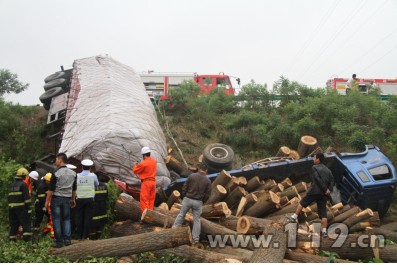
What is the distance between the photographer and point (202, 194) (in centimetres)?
768

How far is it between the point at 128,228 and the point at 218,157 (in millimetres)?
4468

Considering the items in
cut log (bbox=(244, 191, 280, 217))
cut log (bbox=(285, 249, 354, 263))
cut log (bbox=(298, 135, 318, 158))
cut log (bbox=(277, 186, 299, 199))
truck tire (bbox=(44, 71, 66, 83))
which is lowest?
cut log (bbox=(285, 249, 354, 263))

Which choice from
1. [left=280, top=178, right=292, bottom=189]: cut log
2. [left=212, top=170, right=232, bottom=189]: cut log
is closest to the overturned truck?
[left=212, top=170, right=232, bottom=189]: cut log

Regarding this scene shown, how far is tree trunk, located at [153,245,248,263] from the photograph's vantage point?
649 centimetres

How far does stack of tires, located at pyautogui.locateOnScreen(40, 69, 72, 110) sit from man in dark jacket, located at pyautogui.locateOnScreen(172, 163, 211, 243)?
32.3 ft

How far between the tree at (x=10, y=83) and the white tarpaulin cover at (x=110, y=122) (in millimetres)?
16909

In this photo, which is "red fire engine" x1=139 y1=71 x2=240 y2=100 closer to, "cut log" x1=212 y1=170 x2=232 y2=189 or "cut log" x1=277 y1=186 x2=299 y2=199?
"cut log" x1=277 y1=186 x2=299 y2=199

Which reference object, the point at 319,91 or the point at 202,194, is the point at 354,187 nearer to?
the point at 202,194

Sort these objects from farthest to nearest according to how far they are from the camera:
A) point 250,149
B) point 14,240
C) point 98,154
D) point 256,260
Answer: point 250,149 → point 98,154 → point 14,240 → point 256,260

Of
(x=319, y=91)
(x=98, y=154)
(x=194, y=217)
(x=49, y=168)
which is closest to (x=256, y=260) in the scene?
(x=194, y=217)

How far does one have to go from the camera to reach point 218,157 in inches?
490

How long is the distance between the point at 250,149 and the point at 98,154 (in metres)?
7.09

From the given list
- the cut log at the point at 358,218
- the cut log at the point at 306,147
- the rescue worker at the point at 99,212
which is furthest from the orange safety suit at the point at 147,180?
the cut log at the point at 306,147

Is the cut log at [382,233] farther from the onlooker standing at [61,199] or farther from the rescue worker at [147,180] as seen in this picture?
the onlooker standing at [61,199]
